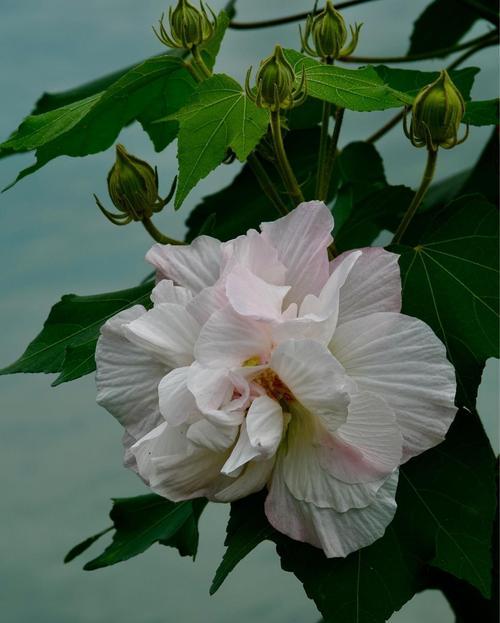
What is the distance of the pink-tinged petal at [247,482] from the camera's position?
560mm

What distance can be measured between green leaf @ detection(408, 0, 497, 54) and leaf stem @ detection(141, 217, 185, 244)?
0.72 meters

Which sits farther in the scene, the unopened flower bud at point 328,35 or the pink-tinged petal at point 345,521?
the unopened flower bud at point 328,35

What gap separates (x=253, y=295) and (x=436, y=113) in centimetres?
15

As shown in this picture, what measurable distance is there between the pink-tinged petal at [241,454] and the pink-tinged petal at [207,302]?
0.06 m

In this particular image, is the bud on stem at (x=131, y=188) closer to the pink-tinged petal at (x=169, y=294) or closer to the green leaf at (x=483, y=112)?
the pink-tinged petal at (x=169, y=294)

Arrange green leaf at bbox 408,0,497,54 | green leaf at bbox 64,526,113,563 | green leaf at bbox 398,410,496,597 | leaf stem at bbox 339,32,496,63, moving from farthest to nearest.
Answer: green leaf at bbox 408,0,497,54 < leaf stem at bbox 339,32,496,63 < green leaf at bbox 64,526,113,563 < green leaf at bbox 398,410,496,597

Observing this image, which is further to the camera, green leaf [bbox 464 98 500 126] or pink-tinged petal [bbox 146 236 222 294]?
green leaf [bbox 464 98 500 126]

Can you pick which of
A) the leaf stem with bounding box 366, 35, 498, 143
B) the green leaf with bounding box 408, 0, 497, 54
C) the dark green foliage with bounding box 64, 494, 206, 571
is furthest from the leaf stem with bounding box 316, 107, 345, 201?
the green leaf with bounding box 408, 0, 497, 54

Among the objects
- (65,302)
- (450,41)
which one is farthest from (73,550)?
(450,41)

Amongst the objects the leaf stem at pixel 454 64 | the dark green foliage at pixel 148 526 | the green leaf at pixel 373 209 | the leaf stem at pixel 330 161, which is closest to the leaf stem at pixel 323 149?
the leaf stem at pixel 330 161

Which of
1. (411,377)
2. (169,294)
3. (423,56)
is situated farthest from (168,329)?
(423,56)

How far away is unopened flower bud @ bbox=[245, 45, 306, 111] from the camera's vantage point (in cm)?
58

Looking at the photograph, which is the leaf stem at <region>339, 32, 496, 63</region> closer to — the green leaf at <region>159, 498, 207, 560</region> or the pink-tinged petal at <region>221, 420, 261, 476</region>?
the green leaf at <region>159, 498, 207, 560</region>

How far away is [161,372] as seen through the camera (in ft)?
1.93
